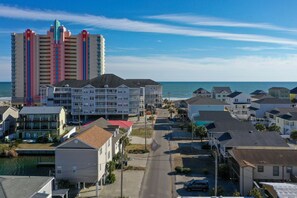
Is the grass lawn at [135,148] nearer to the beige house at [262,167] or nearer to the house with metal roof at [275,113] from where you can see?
the beige house at [262,167]

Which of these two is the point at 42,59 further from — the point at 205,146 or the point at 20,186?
the point at 20,186

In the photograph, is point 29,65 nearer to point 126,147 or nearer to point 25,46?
point 25,46

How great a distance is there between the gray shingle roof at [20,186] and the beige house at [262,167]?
1487cm

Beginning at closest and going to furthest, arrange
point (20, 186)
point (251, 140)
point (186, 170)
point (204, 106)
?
1. point (20, 186)
2. point (186, 170)
3. point (251, 140)
4. point (204, 106)

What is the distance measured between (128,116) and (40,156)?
105ft

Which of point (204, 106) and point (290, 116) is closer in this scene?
point (290, 116)

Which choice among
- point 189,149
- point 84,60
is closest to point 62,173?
point 189,149

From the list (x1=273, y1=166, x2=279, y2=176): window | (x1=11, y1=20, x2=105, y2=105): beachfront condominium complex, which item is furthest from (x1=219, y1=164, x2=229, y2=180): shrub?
(x1=11, y1=20, x2=105, y2=105): beachfront condominium complex

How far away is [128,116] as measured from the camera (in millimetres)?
71375

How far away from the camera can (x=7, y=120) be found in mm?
51156

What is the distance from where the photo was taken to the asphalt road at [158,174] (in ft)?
82.6

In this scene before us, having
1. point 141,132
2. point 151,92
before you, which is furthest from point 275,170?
point 151,92

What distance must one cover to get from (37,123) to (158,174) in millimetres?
25831

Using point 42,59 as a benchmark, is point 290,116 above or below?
below
